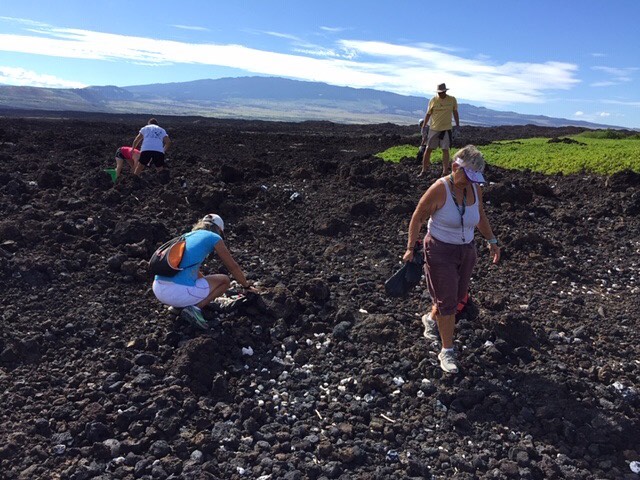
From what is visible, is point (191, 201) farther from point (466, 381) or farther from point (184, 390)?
point (466, 381)

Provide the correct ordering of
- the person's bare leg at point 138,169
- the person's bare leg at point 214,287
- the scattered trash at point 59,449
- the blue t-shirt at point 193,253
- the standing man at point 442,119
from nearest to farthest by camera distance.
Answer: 1. the scattered trash at point 59,449
2. the blue t-shirt at point 193,253
3. the person's bare leg at point 214,287
4. the standing man at point 442,119
5. the person's bare leg at point 138,169

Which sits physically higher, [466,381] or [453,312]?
[453,312]

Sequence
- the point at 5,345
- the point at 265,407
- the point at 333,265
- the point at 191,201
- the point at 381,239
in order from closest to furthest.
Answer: the point at 265,407 < the point at 5,345 < the point at 333,265 < the point at 381,239 < the point at 191,201

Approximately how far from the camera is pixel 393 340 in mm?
5484

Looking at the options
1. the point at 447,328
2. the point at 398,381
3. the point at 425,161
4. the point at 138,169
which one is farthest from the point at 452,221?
the point at 138,169

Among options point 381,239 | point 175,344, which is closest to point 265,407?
point 175,344

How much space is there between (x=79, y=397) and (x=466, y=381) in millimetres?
3013

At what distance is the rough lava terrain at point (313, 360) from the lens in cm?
401

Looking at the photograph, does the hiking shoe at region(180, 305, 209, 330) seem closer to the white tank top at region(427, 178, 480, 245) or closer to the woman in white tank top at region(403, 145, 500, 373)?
the woman in white tank top at region(403, 145, 500, 373)

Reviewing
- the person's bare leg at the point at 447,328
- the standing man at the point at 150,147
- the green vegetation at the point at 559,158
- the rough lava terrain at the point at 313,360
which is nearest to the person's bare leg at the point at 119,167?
the standing man at the point at 150,147

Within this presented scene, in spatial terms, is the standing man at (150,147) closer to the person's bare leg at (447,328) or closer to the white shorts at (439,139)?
the white shorts at (439,139)

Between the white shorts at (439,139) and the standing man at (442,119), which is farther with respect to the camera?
the white shorts at (439,139)

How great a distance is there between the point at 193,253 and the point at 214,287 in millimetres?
459

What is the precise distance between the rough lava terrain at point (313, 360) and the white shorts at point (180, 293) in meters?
0.29
